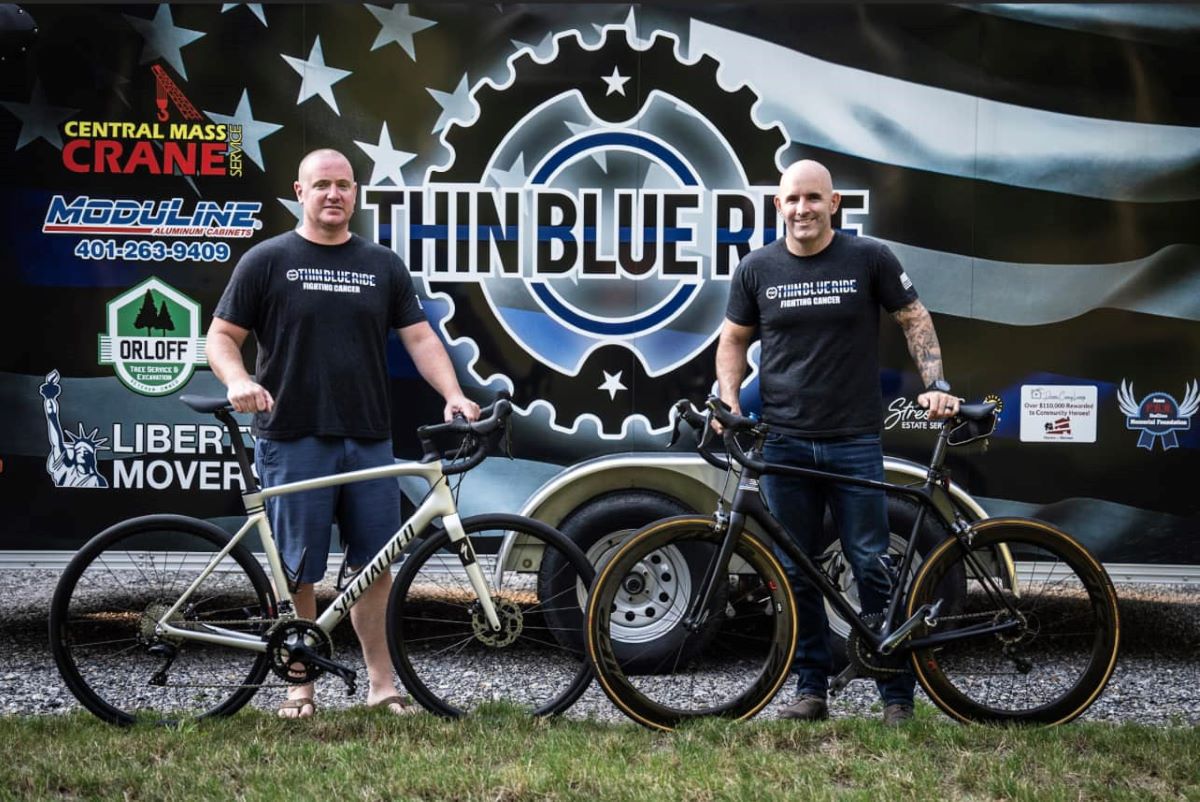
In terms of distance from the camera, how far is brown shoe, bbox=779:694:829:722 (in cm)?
407

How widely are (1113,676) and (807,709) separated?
1878 mm

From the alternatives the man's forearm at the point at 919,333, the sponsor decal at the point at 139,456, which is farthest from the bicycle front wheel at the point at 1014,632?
the sponsor decal at the point at 139,456

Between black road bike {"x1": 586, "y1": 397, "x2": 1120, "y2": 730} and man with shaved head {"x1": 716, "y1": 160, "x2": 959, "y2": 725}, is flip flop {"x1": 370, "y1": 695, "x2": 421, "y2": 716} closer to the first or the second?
black road bike {"x1": 586, "y1": 397, "x2": 1120, "y2": 730}

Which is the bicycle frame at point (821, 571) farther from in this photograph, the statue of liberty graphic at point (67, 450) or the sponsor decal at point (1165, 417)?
the statue of liberty graphic at point (67, 450)

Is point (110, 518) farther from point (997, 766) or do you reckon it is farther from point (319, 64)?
point (997, 766)

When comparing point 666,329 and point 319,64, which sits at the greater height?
point 319,64

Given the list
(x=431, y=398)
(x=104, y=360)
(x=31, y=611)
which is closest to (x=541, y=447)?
(x=431, y=398)

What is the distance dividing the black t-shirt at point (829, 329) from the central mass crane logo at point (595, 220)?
110cm

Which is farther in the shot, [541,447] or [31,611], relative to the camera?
[31,611]

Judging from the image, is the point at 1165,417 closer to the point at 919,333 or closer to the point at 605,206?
the point at 919,333

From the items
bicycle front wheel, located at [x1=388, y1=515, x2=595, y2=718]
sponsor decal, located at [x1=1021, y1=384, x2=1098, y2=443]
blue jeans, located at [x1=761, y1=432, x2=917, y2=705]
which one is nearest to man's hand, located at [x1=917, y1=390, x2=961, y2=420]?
blue jeans, located at [x1=761, y1=432, x2=917, y2=705]

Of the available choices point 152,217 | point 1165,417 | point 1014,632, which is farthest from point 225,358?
point 1165,417

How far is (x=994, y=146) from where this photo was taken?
5.10 meters

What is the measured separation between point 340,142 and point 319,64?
12.9 inches
